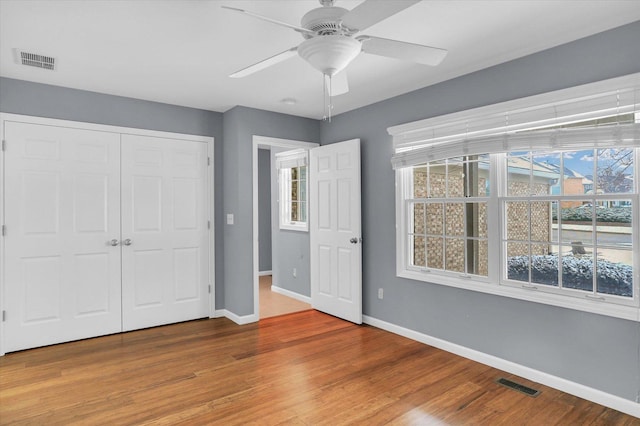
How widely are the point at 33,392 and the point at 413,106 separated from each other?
388 centimetres

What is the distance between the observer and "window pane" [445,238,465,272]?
11.3ft

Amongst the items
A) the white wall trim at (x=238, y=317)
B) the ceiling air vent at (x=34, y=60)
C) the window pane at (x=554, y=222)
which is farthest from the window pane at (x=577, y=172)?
the ceiling air vent at (x=34, y=60)

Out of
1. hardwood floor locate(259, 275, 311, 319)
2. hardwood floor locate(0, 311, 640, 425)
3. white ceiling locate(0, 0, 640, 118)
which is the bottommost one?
hardwood floor locate(0, 311, 640, 425)

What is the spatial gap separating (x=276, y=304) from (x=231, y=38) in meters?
3.57

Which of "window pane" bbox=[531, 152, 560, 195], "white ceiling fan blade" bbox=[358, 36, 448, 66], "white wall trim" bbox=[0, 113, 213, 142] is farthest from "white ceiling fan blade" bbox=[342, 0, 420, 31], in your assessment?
"white wall trim" bbox=[0, 113, 213, 142]

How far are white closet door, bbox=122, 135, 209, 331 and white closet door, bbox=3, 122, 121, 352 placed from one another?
0.14 metres

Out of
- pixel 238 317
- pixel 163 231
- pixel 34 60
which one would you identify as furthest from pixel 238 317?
pixel 34 60

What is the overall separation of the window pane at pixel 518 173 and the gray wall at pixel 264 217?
5343mm

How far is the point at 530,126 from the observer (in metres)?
2.90

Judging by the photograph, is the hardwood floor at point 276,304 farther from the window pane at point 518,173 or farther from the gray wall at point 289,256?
the window pane at point 518,173

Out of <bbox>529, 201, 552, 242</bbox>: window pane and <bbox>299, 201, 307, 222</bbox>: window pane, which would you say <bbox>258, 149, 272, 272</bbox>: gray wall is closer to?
<bbox>299, 201, 307, 222</bbox>: window pane

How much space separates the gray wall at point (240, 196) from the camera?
14.4 ft

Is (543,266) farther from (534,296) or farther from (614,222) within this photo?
(614,222)

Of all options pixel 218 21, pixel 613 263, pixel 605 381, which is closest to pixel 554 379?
pixel 605 381
